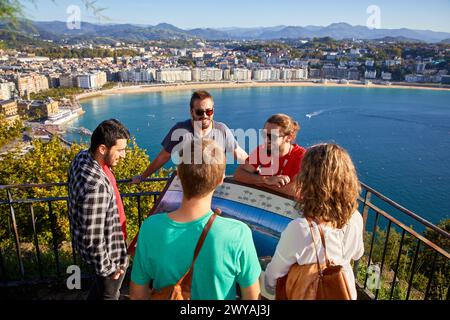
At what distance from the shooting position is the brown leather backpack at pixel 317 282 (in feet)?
3.93

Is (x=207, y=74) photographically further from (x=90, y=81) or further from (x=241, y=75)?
(x=90, y=81)

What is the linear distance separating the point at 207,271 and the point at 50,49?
424 feet

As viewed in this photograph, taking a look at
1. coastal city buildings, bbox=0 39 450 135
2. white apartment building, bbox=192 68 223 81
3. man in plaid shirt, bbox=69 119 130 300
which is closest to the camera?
man in plaid shirt, bbox=69 119 130 300

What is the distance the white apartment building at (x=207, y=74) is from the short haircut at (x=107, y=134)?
89.9 metres

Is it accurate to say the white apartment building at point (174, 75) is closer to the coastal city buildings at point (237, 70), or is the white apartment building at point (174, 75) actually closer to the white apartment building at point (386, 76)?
the coastal city buildings at point (237, 70)

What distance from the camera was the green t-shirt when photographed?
3.66 feet

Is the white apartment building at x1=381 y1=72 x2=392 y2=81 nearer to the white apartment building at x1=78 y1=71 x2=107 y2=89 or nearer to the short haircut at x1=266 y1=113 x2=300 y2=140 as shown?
the white apartment building at x1=78 y1=71 x2=107 y2=89

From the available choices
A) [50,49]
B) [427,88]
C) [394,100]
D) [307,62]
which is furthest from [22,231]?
[50,49]

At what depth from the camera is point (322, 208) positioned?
49.3 inches

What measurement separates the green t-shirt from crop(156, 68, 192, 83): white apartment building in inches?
3371

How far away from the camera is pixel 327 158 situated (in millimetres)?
1259

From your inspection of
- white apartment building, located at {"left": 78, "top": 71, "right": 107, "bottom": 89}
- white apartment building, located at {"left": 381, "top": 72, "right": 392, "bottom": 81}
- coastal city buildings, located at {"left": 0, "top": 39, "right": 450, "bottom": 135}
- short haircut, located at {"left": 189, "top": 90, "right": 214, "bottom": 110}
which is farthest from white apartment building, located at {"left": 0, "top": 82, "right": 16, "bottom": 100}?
white apartment building, located at {"left": 381, "top": 72, "right": 392, "bottom": 81}

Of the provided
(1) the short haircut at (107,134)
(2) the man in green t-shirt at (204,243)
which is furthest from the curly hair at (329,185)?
(1) the short haircut at (107,134)
